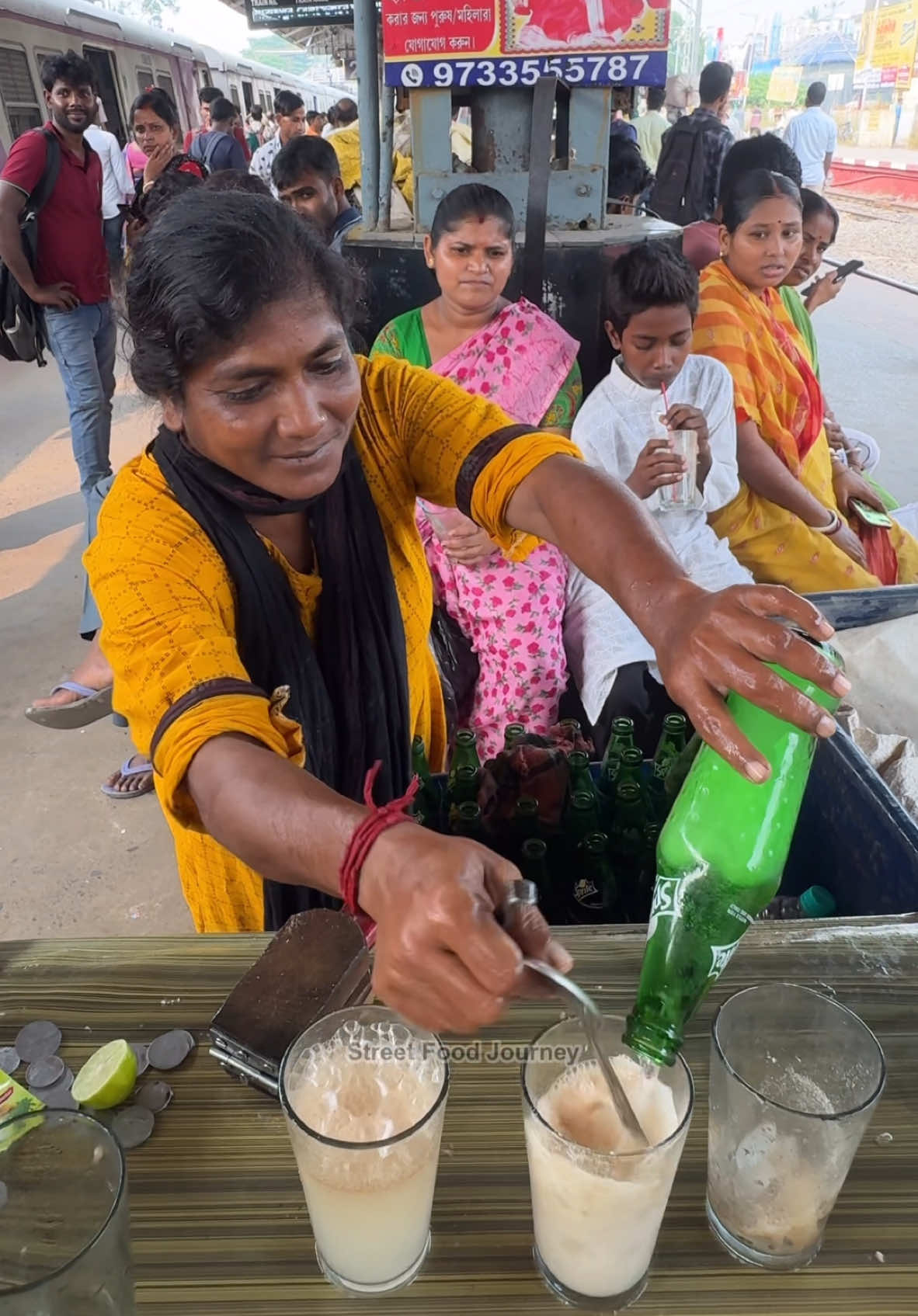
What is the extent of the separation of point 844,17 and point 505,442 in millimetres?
36378

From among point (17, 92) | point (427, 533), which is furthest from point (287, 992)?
point (17, 92)

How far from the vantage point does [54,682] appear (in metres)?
3.25

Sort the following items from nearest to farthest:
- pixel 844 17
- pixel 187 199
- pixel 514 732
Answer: pixel 187 199 < pixel 514 732 < pixel 844 17

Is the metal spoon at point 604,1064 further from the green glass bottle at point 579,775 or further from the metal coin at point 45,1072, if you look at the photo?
the green glass bottle at point 579,775

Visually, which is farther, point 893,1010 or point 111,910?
point 111,910

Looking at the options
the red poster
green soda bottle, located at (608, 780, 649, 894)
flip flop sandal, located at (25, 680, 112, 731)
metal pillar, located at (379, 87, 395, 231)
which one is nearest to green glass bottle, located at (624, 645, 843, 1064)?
green soda bottle, located at (608, 780, 649, 894)

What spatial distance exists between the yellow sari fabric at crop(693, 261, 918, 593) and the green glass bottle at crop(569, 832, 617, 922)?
1253 millimetres

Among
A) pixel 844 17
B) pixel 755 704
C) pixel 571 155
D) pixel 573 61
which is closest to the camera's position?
pixel 755 704

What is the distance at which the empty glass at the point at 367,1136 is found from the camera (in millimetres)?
648

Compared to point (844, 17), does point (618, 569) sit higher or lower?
lower

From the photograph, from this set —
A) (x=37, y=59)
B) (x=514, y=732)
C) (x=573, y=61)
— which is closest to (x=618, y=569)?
(x=514, y=732)

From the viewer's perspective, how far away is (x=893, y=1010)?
35.9 inches

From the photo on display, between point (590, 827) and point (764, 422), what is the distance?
5.05 ft

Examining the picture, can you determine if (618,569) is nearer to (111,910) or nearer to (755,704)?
(755,704)
